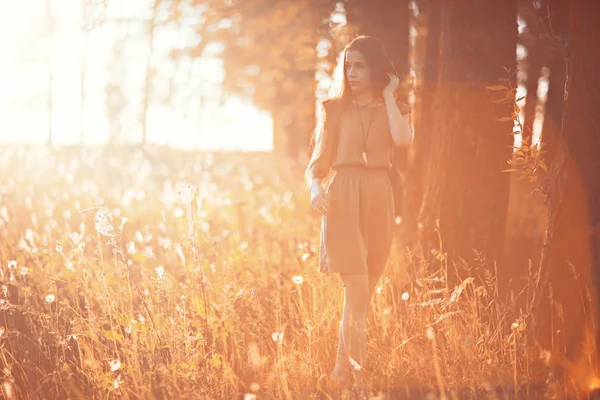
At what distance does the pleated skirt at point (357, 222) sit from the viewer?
15.6 ft

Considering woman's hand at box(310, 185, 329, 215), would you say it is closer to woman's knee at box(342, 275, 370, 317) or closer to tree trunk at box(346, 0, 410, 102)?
woman's knee at box(342, 275, 370, 317)

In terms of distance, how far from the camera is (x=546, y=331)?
4926mm

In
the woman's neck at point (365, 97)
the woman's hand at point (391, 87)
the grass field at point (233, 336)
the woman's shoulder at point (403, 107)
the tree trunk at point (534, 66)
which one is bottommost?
the grass field at point (233, 336)

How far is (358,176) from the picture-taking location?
4805 mm

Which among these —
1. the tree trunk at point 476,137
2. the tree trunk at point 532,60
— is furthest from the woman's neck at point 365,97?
the tree trunk at point 532,60

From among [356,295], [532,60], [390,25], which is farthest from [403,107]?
[532,60]

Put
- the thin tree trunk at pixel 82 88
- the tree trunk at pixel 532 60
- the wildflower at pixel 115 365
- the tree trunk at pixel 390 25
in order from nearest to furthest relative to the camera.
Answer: the wildflower at pixel 115 365, the tree trunk at pixel 390 25, the tree trunk at pixel 532 60, the thin tree trunk at pixel 82 88

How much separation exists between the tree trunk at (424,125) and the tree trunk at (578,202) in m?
2.75

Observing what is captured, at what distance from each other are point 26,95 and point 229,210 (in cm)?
3489

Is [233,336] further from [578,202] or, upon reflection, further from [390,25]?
[390,25]

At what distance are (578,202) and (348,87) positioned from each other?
153cm

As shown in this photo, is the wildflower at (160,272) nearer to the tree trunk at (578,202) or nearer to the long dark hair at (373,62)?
the long dark hair at (373,62)

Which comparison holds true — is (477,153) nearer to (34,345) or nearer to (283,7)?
(34,345)

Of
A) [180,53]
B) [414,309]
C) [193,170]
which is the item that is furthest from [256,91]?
[414,309]
